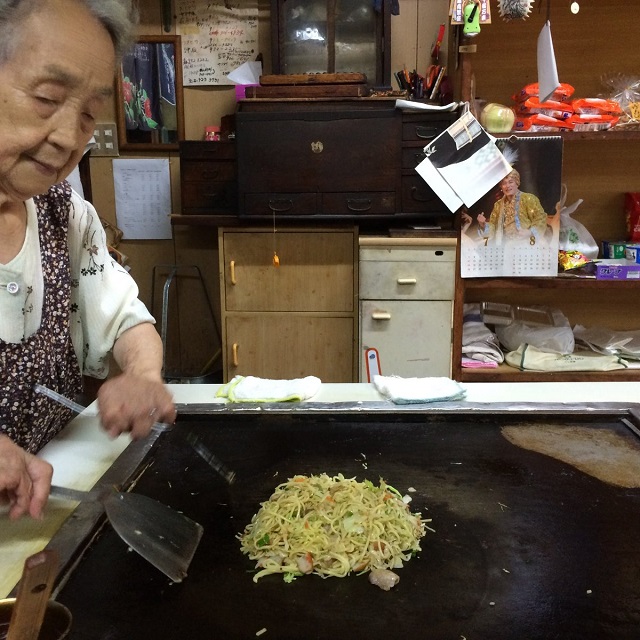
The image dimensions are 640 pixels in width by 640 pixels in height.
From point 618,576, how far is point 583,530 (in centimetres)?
12

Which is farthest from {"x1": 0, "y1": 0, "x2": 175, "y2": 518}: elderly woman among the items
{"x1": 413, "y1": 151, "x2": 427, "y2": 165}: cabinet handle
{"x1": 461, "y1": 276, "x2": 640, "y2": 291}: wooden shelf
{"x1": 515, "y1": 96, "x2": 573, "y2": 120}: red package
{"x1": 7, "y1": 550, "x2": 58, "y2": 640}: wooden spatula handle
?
{"x1": 515, "y1": 96, "x2": 573, "y2": 120}: red package

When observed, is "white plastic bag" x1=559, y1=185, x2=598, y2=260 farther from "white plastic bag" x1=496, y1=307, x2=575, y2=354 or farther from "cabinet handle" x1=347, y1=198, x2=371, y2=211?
"cabinet handle" x1=347, y1=198, x2=371, y2=211

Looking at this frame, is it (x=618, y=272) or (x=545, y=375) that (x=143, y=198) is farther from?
(x=618, y=272)

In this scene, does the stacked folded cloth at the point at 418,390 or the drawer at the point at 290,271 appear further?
the drawer at the point at 290,271

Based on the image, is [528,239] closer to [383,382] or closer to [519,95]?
[519,95]

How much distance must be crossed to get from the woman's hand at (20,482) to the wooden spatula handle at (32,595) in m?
0.38

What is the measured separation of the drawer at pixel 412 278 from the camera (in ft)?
9.28

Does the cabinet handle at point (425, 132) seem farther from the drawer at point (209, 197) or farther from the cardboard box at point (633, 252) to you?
the cardboard box at point (633, 252)

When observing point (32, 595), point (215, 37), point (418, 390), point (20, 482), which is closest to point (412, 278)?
point (418, 390)

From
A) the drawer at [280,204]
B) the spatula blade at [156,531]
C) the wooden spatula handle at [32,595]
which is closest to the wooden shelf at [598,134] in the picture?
the drawer at [280,204]

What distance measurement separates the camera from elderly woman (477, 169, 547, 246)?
283 centimetres

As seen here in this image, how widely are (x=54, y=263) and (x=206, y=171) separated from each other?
5.78 ft

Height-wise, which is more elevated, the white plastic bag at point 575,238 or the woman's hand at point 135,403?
the white plastic bag at point 575,238

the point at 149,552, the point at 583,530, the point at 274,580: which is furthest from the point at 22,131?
the point at 583,530
